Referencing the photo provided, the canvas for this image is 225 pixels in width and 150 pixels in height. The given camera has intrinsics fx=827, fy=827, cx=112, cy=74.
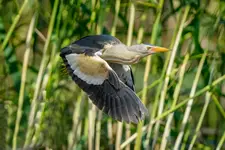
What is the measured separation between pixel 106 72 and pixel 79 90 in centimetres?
58

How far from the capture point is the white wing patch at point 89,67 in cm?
293

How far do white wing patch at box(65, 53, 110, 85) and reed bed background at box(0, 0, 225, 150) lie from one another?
27 cm

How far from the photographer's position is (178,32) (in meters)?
3.33

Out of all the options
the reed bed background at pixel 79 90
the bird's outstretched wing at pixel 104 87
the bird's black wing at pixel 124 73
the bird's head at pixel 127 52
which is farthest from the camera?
the reed bed background at pixel 79 90

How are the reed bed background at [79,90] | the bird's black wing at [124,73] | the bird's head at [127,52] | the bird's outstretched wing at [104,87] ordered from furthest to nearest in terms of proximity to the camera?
the reed bed background at [79,90]
the bird's black wing at [124,73]
the bird's head at [127,52]
the bird's outstretched wing at [104,87]

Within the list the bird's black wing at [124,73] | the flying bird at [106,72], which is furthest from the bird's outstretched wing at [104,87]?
the bird's black wing at [124,73]

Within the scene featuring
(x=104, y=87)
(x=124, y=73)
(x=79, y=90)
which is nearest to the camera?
(x=104, y=87)

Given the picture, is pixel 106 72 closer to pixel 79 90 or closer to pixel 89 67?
pixel 89 67

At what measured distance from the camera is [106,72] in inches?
115

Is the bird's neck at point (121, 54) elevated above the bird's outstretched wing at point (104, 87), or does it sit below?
above

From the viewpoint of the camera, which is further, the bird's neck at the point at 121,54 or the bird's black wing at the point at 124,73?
the bird's black wing at the point at 124,73

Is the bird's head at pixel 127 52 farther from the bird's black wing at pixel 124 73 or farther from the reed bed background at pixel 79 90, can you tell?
the reed bed background at pixel 79 90

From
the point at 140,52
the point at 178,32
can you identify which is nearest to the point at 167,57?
the point at 178,32

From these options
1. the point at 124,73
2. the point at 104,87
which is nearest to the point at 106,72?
the point at 104,87
